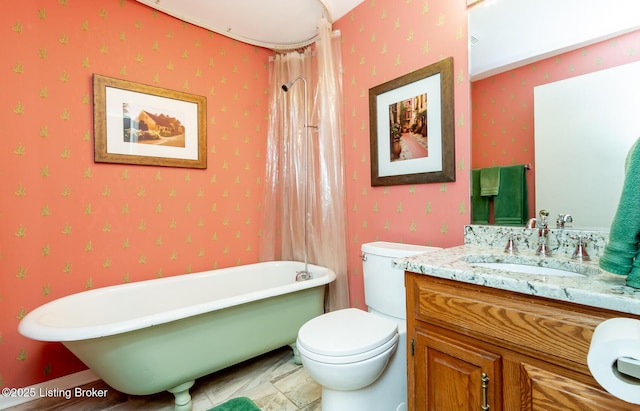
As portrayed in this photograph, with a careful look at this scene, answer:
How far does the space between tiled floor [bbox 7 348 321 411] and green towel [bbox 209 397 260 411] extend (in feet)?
0.21

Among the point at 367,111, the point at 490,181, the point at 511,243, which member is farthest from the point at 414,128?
the point at 511,243

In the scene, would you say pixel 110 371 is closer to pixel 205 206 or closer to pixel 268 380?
pixel 268 380

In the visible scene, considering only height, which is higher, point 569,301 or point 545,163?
point 545,163

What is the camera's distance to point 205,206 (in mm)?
2393

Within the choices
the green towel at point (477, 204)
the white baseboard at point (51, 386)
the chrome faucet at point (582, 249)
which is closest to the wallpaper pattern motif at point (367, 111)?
the green towel at point (477, 204)

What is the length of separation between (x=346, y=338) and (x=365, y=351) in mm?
105

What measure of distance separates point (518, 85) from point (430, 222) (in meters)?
0.81

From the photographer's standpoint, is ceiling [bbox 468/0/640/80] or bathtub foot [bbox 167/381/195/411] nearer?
ceiling [bbox 468/0/640/80]

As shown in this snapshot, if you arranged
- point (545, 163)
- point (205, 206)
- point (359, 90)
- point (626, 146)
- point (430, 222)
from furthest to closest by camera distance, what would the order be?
point (205, 206)
point (359, 90)
point (430, 222)
point (545, 163)
point (626, 146)

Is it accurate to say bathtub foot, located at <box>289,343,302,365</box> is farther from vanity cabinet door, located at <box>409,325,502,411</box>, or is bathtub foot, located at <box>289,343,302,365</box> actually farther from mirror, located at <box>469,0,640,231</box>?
mirror, located at <box>469,0,640,231</box>

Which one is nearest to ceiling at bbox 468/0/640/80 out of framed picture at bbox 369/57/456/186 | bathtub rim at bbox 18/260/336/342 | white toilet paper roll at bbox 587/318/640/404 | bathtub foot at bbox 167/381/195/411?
framed picture at bbox 369/57/456/186

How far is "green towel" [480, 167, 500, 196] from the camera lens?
143 centimetres

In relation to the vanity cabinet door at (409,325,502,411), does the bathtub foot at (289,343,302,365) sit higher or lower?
lower

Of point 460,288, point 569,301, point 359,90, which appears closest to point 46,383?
point 460,288
